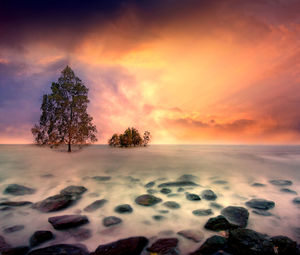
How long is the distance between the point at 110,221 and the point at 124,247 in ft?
3.57

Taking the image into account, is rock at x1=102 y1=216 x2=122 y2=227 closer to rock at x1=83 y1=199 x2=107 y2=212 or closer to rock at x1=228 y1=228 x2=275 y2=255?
rock at x1=83 y1=199 x2=107 y2=212

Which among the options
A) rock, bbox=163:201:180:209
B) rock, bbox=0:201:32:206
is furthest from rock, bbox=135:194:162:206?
rock, bbox=0:201:32:206

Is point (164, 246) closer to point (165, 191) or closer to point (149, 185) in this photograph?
point (165, 191)

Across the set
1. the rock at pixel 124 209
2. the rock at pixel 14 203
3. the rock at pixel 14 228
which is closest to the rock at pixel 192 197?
the rock at pixel 124 209

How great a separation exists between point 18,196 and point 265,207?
772 centimetres

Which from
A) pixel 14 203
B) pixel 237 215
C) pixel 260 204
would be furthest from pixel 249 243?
pixel 14 203

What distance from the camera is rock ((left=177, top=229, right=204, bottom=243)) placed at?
3.16m

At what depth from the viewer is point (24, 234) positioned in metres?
Result: 3.32

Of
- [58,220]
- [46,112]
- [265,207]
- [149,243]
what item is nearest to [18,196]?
[58,220]

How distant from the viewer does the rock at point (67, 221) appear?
3456 mm

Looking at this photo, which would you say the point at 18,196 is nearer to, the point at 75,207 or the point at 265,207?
the point at 75,207

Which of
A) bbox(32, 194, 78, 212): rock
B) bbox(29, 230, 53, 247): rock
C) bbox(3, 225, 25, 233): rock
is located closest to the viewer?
bbox(29, 230, 53, 247): rock

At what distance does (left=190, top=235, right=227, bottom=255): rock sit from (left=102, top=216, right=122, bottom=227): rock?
1820 mm

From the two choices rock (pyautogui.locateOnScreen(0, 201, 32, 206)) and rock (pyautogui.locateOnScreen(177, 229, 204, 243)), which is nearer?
rock (pyautogui.locateOnScreen(177, 229, 204, 243))
